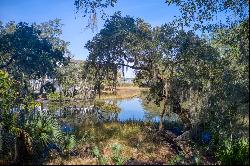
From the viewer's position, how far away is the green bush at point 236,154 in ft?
38.0

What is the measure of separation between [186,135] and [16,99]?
26.9 ft

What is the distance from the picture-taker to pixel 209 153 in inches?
603

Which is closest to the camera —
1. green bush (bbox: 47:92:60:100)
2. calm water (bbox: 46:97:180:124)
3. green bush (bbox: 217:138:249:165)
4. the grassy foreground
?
green bush (bbox: 217:138:249:165)

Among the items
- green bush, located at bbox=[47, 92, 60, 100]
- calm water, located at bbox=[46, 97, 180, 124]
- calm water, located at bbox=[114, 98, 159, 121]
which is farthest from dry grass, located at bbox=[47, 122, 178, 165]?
green bush, located at bbox=[47, 92, 60, 100]

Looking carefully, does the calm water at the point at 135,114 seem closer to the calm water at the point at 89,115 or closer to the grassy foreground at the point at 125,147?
the calm water at the point at 89,115

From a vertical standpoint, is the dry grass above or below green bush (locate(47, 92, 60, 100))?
below

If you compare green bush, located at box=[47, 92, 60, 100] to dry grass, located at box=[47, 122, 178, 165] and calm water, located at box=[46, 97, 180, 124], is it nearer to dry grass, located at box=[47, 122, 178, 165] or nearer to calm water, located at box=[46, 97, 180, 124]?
calm water, located at box=[46, 97, 180, 124]

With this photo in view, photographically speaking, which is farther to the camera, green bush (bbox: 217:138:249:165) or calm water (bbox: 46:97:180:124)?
calm water (bbox: 46:97:180:124)

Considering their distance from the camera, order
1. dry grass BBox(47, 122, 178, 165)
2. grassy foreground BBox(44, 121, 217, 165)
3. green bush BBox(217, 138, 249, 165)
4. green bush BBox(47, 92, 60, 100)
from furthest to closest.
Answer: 1. green bush BBox(47, 92, 60, 100)
2. dry grass BBox(47, 122, 178, 165)
3. grassy foreground BBox(44, 121, 217, 165)
4. green bush BBox(217, 138, 249, 165)

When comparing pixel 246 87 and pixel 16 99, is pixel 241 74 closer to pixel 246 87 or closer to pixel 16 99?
pixel 246 87

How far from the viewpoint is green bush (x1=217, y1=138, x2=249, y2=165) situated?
11.6 m

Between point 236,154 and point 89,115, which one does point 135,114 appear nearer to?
point 89,115

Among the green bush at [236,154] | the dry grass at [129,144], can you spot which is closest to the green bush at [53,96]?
the dry grass at [129,144]

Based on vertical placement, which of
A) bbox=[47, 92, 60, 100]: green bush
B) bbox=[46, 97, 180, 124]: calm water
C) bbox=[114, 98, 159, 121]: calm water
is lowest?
bbox=[114, 98, 159, 121]: calm water
